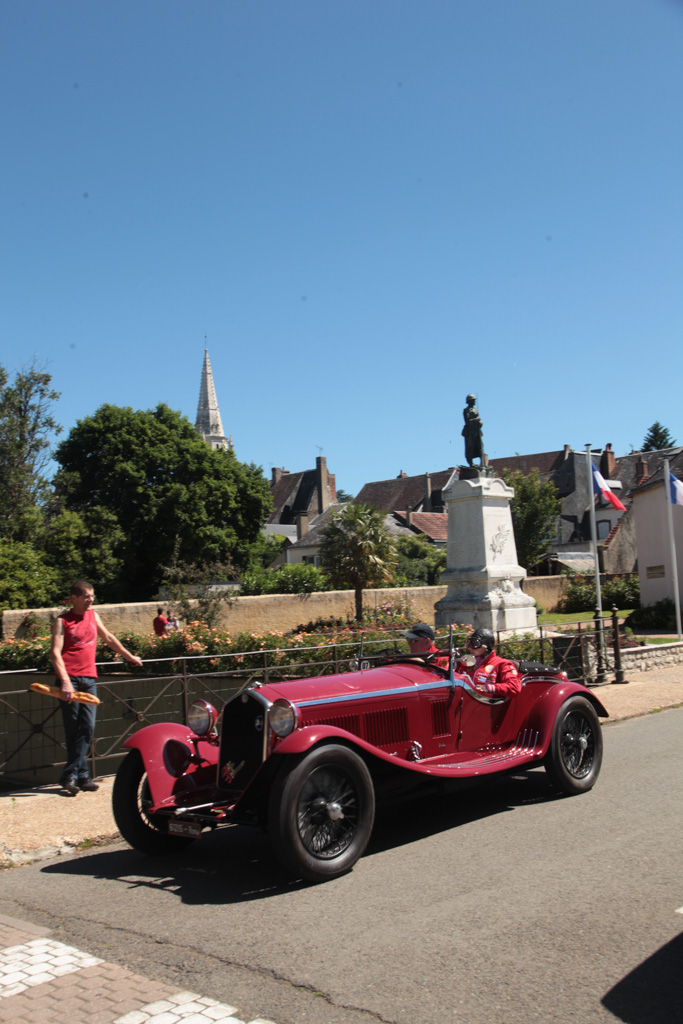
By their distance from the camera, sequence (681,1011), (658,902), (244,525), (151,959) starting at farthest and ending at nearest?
(244,525)
(658,902)
(151,959)
(681,1011)

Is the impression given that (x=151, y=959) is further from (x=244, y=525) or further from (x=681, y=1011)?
(x=244, y=525)

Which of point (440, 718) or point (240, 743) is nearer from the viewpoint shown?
point (240, 743)

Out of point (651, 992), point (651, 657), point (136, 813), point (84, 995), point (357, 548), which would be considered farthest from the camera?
point (357, 548)

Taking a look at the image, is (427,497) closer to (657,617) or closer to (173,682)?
(657,617)

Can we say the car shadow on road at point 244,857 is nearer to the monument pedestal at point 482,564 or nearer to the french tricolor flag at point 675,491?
the monument pedestal at point 482,564

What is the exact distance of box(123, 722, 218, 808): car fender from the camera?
18.5 ft

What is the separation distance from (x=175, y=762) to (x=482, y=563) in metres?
13.5

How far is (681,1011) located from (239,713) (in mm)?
3178

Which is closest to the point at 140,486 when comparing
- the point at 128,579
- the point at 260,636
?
the point at 128,579

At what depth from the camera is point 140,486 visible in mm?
39906

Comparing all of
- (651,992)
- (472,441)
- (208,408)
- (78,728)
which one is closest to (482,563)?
(472,441)

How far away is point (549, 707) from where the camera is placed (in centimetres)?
703

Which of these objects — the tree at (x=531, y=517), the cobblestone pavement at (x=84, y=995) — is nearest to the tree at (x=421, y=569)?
the tree at (x=531, y=517)

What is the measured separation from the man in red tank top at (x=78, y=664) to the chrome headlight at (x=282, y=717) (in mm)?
2204
